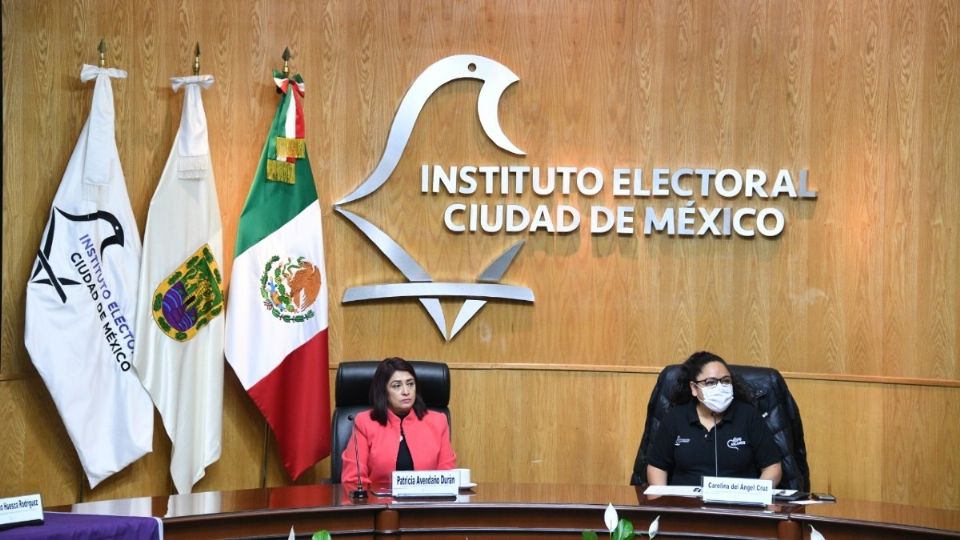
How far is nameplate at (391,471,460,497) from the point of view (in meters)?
3.51

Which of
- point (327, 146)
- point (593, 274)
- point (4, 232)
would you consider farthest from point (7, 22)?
point (593, 274)

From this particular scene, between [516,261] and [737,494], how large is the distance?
7.06ft

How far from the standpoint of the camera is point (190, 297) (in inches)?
202

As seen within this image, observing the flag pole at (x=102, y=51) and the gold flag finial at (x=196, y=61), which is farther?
the gold flag finial at (x=196, y=61)

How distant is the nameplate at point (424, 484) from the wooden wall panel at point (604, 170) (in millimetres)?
1826

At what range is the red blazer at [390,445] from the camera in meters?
4.25

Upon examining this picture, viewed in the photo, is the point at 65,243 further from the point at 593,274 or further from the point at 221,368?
the point at 593,274

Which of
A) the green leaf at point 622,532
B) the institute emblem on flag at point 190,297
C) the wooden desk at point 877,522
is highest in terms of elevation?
the institute emblem on flag at point 190,297

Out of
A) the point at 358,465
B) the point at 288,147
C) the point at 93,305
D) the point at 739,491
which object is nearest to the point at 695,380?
the point at 739,491

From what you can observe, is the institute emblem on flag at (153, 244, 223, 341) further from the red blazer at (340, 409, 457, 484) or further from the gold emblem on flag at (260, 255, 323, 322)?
the red blazer at (340, 409, 457, 484)

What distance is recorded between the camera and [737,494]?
135 inches

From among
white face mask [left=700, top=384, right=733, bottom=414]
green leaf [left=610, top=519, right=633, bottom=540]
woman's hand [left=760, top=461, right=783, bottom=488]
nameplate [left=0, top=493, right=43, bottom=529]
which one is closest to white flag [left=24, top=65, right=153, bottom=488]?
nameplate [left=0, top=493, right=43, bottom=529]

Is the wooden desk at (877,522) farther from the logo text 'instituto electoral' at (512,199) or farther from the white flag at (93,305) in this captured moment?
the white flag at (93,305)

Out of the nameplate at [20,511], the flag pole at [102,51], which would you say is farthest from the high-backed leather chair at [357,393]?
the flag pole at [102,51]
